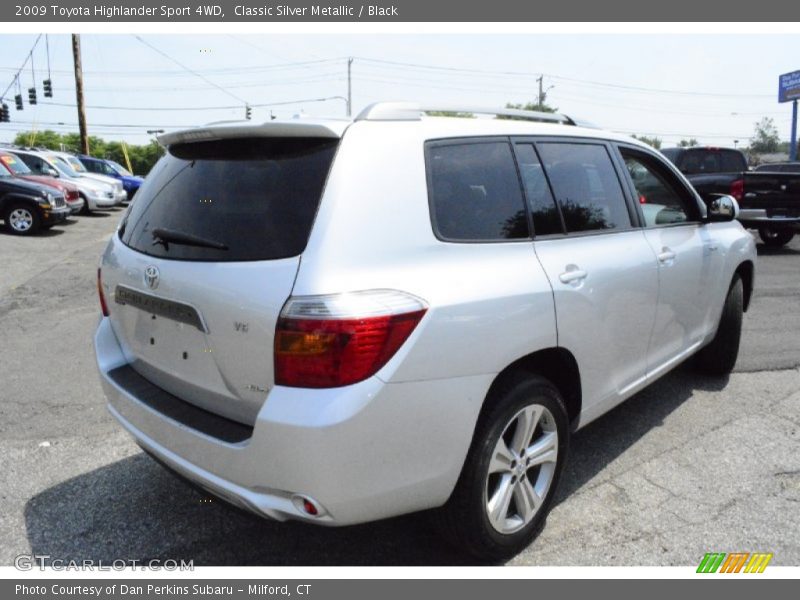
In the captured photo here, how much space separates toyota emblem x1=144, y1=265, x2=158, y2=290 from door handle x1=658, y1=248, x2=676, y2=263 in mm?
2646

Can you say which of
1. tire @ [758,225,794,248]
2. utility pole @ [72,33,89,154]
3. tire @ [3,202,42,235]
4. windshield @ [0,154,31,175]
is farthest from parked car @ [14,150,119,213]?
tire @ [758,225,794,248]

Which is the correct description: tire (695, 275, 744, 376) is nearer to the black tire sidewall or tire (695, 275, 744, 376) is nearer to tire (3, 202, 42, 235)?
the black tire sidewall

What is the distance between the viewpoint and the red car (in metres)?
15.3

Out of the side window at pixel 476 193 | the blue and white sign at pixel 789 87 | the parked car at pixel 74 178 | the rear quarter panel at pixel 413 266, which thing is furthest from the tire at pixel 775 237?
the blue and white sign at pixel 789 87

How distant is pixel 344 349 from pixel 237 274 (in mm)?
497

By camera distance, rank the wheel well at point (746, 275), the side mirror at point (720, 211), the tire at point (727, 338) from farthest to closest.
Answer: the wheel well at point (746, 275), the tire at point (727, 338), the side mirror at point (720, 211)

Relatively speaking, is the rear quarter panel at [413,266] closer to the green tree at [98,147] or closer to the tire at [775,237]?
→ the tire at [775,237]

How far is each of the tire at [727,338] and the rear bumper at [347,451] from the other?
3131 mm

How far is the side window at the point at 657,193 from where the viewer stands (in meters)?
3.84

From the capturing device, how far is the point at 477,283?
2.46m

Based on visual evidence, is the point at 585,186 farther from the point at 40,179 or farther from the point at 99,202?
the point at 99,202

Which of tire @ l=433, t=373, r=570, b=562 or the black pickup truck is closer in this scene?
tire @ l=433, t=373, r=570, b=562

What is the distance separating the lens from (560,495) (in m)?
3.34
